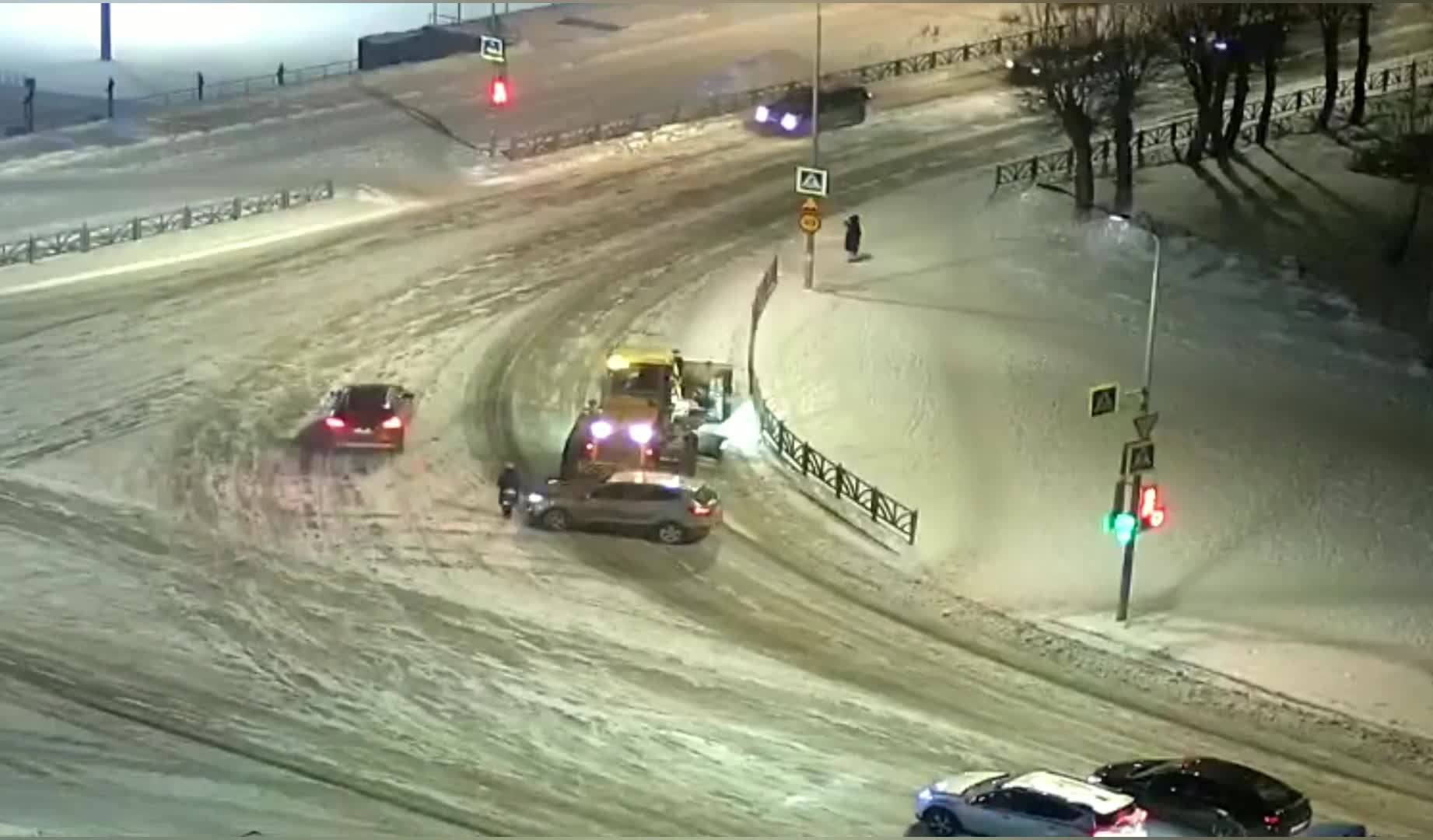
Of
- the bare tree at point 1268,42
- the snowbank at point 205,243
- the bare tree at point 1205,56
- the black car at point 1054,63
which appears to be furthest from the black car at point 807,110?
the snowbank at point 205,243

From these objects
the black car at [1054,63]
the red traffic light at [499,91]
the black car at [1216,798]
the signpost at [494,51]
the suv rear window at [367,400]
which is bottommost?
the suv rear window at [367,400]

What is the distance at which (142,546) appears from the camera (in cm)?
2284

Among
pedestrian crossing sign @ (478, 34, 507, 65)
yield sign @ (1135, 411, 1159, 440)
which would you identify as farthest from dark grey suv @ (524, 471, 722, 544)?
pedestrian crossing sign @ (478, 34, 507, 65)

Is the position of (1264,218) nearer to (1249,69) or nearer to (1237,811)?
(1249,69)

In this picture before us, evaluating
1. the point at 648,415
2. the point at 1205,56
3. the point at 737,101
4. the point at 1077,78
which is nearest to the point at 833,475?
the point at 648,415

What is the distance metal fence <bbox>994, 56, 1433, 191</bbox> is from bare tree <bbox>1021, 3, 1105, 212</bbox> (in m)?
1.23

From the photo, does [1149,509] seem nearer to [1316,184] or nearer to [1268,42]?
[1316,184]

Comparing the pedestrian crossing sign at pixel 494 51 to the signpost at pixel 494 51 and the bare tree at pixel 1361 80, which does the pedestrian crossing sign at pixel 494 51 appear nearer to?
the signpost at pixel 494 51

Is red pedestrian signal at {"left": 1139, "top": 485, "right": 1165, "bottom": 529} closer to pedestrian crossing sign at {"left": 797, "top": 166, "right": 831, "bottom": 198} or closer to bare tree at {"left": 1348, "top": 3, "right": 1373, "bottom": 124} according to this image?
pedestrian crossing sign at {"left": 797, "top": 166, "right": 831, "bottom": 198}

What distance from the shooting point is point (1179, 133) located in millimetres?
41906

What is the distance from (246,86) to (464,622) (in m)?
25.0

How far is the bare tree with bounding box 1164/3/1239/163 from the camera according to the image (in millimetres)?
37625

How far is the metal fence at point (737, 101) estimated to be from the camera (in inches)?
1574

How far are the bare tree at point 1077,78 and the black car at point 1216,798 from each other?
19539 millimetres
